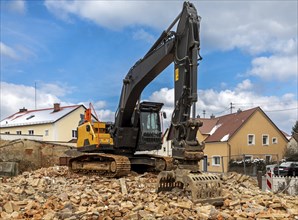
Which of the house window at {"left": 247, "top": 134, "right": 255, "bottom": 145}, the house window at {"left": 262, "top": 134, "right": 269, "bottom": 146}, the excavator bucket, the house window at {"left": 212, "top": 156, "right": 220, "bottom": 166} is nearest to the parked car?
the house window at {"left": 212, "top": 156, "right": 220, "bottom": 166}

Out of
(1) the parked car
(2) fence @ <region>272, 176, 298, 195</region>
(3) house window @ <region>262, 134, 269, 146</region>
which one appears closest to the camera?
(2) fence @ <region>272, 176, 298, 195</region>

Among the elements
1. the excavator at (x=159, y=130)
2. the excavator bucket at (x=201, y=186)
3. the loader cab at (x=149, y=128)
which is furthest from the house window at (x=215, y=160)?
the excavator bucket at (x=201, y=186)

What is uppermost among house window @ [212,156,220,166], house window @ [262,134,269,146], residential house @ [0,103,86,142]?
residential house @ [0,103,86,142]

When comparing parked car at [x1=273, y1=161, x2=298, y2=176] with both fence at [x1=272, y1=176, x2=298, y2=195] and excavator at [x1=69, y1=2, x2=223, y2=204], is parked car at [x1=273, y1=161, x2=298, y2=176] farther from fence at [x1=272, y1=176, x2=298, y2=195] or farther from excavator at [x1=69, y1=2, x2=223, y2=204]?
excavator at [x1=69, y1=2, x2=223, y2=204]

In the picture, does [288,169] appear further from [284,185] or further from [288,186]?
[288,186]

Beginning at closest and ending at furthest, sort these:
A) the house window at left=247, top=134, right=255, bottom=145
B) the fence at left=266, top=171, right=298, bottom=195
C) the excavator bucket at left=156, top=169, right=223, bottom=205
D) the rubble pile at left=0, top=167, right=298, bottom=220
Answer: the rubble pile at left=0, top=167, right=298, bottom=220, the excavator bucket at left=156, top=169, right=223, bottom=205, the fence at left=266, top=171, right=298, bottom=195, the house window at left=247, top=134, right=255, bottom=145

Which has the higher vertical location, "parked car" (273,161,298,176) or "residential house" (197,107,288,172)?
"residential house" (197,107,288,172)

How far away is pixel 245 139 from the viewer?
3928cm

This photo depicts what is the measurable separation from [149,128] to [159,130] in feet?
1.31

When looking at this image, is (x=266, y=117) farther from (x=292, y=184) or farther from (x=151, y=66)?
(x=151, y=66)

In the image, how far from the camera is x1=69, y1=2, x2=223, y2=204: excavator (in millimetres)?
8312

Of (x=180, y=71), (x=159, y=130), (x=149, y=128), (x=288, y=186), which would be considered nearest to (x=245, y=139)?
(x=159, y=130)

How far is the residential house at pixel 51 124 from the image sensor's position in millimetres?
41938

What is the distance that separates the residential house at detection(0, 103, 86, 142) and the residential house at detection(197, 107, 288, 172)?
563 inches
